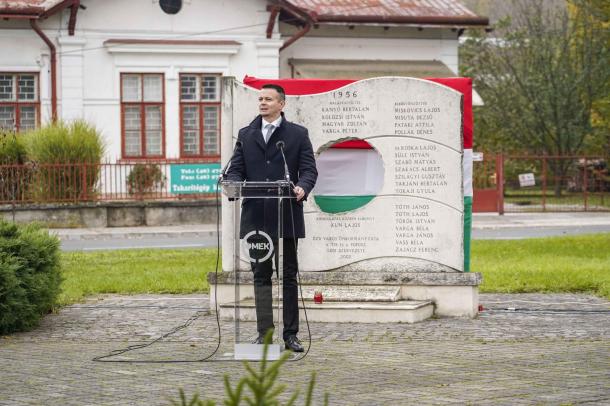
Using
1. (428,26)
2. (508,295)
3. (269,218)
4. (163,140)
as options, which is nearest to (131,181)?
(163,140)

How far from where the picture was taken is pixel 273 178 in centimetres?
1012

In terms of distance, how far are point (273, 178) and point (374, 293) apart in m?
2.43

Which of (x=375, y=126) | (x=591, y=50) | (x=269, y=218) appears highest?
(x=591, y=50)

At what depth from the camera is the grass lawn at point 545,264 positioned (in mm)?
15133

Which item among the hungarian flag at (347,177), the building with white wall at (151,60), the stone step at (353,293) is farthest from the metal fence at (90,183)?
the stone step at (353,293)

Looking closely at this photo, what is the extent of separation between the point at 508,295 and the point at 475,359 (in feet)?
17.5

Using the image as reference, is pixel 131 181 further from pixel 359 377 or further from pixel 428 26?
Answer: pixel 359 377

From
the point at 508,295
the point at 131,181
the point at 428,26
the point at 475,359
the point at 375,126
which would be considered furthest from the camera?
the point at 428,26

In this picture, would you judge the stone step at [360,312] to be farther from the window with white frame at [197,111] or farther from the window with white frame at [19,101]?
the window with white frame at [197,111]

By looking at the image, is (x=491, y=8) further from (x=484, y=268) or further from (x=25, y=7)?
(x=484, y=268)

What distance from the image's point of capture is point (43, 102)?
110ft

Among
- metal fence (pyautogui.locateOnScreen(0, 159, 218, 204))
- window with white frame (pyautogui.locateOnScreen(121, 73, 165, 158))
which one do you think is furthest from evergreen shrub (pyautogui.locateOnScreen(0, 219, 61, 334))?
window with white frame (pyautogui.locateOnScreen(121, 73, 165, 158))

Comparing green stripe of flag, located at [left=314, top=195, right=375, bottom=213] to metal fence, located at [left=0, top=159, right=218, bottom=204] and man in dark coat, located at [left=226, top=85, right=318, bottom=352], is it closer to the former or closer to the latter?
man in dark coat, located at [left=226, top=85, right=318, bottom=352]

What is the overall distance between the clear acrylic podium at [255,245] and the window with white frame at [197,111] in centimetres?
2467
